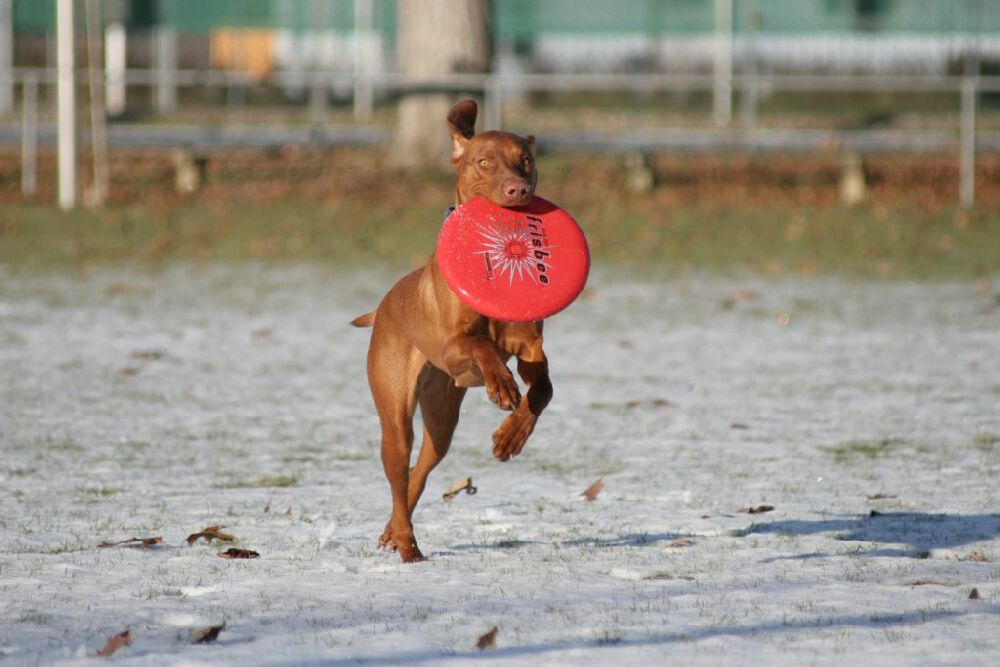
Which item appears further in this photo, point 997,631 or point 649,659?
point 997,631

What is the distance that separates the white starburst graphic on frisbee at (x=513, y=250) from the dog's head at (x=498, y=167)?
0.13 meters

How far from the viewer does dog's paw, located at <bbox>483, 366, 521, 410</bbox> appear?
16.7ft

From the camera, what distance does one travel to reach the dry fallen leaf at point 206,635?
4.43 m

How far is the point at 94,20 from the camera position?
20.8 metres

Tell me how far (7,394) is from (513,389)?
506 centimetres

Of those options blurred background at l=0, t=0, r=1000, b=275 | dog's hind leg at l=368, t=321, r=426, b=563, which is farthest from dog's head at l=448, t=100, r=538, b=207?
blurred background at l=0, t=0, r=1000, b=275

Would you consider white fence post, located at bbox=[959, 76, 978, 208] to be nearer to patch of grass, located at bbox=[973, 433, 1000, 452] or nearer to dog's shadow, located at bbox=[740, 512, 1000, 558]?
patch of grass, located at bbox=[973, 433, 1000, 452]

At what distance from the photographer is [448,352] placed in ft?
17.5

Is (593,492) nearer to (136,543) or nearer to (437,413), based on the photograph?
(437,413)

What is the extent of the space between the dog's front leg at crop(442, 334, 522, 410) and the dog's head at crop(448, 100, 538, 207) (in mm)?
522

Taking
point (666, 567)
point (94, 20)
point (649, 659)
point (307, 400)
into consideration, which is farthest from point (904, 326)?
point (94, 20)

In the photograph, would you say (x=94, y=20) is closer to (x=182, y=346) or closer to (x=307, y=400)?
(x=182, y=346)

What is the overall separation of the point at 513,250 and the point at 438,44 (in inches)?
636

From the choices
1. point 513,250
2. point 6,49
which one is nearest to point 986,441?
point 513,250
